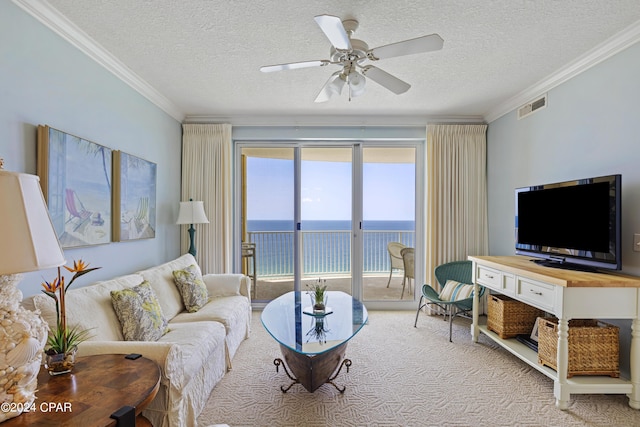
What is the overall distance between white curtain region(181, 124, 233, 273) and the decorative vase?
111 inches

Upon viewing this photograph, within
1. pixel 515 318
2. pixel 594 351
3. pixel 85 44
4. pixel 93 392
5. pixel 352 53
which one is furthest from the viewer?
pixel 515 318

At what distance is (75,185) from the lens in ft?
7.42

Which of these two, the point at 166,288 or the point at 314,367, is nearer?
the point at 314,367

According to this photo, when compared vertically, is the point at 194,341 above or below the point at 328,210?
below

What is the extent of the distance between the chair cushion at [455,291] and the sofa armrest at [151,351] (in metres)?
2.98

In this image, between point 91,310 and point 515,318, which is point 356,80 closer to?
point 91,310

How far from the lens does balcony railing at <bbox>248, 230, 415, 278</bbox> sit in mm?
4504

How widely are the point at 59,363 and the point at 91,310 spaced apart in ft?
2.10

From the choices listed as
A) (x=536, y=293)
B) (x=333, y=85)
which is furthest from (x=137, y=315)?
(x=536, y=293)

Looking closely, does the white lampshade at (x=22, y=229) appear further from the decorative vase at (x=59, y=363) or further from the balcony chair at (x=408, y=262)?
the balcony chair at (x=408, y=262)

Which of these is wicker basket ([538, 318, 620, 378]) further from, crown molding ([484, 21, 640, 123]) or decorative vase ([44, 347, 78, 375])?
decorative vase ([44, 347, 78, 375])

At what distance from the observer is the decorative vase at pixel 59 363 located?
1.37 m

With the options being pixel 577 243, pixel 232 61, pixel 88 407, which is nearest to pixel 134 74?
pixel 232 61

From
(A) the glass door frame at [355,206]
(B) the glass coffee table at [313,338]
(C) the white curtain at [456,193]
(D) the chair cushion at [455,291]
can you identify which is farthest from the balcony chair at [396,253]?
(B) the glass coffee table at [313,338]
